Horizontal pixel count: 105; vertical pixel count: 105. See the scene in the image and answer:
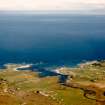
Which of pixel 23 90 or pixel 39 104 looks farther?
pixel 23 90

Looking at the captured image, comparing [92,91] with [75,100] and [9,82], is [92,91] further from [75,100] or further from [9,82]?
[9,82]

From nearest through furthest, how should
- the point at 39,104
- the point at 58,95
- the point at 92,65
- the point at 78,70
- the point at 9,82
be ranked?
the point at 39,104 → the point at 58,95 → the point at 9,82 → the point at 78,70 → the point at 92,65

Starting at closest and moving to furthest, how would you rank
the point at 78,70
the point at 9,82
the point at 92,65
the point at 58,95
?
the point at 58,95 → the point at 9,82 → the point at 78,70 → the point at 92,65

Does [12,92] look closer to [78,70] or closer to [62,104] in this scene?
[62,104]

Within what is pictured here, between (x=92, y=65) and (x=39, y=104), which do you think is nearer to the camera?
(x=39, y=104)

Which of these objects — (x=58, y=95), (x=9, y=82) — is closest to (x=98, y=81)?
(x=58, y=95)

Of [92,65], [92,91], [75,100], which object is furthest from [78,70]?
[75,100]

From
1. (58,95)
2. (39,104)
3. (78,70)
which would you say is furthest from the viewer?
(78,70)

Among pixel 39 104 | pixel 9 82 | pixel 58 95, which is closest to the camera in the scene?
pixel 39 104
